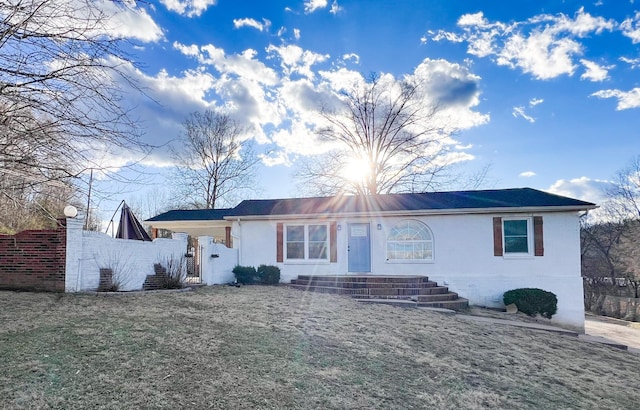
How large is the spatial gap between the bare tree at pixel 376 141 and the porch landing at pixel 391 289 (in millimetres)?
14636

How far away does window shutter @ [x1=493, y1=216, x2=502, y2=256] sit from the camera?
1307cm

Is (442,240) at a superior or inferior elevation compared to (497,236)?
inferior

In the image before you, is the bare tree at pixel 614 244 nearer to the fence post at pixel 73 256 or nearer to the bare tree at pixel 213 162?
the bare tree at pixel 213 162

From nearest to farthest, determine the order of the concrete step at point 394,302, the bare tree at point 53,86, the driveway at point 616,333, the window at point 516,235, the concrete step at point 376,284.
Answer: the bare tree at point 53,86
the concrete step at point 394,302
the driveway at point 616,333
the concrete step at point 376,284
the window at point 516,235

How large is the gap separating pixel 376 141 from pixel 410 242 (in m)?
16.0

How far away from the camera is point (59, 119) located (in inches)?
160

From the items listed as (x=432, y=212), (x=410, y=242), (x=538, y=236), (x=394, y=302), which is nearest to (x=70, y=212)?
(x=394, y=302)

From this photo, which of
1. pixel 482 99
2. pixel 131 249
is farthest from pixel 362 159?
pixel 131 249

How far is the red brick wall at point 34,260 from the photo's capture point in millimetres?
7852

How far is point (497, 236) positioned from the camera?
13117 mm

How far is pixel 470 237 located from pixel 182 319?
34.0ft

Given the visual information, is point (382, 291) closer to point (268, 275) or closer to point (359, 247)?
point (359, 247)

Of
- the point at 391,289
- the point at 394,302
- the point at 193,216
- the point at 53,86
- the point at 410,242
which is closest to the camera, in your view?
the point at 53,86

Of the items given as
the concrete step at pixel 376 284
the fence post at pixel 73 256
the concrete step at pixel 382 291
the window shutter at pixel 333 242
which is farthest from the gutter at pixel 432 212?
the fence post at pixel 73 256
